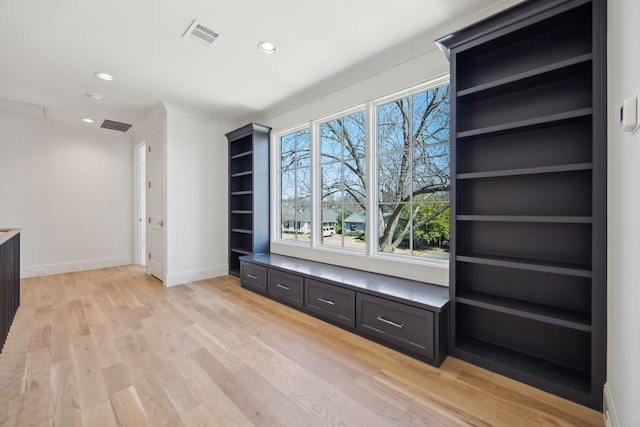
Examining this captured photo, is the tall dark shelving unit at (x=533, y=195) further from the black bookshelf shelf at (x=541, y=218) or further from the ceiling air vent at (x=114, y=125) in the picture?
the ceiling air vent at (x=114, y=125)

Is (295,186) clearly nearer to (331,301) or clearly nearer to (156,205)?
(331,301)

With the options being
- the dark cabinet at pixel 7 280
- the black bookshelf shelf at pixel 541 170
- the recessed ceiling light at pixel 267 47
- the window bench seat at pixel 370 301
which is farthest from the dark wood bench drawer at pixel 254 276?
the black bookshelf shelf at pixel 541 170

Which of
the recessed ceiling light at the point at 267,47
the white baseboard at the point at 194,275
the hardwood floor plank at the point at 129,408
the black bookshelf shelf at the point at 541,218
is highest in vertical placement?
the recessed ceiling light at the point at 267,47

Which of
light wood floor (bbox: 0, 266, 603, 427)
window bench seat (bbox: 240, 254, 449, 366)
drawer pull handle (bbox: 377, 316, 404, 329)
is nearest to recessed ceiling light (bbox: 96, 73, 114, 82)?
light wood floor (bbox: 0, 266, 603, 427)

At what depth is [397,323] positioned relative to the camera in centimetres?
204

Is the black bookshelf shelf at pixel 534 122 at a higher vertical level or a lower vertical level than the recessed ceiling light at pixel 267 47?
lower

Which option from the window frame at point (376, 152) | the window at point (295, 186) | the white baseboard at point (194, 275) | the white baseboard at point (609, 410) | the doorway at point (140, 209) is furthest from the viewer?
the doorway at point (140, 209)

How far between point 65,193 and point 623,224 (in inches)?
263

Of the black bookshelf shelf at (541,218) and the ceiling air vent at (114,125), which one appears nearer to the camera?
the black bookshelf shelf at (541,218)

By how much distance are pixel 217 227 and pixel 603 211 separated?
14.4ft

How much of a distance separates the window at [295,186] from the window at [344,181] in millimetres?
283

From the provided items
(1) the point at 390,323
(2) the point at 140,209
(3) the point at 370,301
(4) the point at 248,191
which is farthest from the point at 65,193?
(1) the point at 390,323

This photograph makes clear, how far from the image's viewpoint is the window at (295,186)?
364cm

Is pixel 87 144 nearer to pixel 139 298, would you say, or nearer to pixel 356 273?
pixel 139 298
